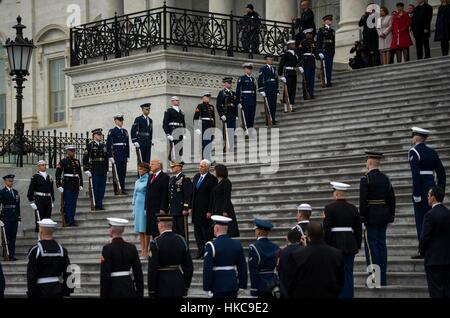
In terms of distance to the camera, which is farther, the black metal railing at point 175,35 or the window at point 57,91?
the window at point 57,91

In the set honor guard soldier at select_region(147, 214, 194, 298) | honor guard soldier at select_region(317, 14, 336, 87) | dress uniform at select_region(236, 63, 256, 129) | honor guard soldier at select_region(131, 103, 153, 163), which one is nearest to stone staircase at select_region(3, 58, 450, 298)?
honor guard soldier at select_region(317, 14, 336, 87)

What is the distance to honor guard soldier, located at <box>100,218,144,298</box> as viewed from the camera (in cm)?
1627

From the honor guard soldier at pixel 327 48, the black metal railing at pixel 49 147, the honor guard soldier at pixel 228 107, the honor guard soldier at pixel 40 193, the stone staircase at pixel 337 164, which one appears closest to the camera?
the stone staircase at pixel 337 164

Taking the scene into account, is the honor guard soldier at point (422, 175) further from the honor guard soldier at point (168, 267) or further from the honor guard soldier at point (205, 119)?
the honor guard soldier at point (205, 119)

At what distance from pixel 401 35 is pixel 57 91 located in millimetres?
17800

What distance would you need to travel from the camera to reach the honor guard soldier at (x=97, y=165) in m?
27.2

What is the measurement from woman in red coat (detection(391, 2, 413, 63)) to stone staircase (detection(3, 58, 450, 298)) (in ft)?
4.29

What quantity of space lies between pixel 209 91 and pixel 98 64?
2.87 metres

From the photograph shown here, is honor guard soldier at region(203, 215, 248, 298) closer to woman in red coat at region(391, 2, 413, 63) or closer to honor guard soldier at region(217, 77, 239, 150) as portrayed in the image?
honor guard soldier at region(217, 77, 239, 150)

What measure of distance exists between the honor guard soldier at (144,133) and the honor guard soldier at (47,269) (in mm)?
10984

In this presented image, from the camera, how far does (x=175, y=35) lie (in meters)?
31.1

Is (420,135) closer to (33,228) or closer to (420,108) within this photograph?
(420,108)

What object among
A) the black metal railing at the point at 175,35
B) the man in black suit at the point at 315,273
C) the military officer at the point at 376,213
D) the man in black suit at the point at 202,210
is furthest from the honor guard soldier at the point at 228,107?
the man in black suit at the point at 315,273

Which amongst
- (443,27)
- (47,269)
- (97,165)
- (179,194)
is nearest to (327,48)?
(443,27)
